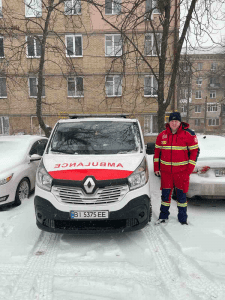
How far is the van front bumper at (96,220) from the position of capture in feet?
10.4

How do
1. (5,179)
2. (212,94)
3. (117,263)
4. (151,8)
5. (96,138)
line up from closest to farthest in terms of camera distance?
(117,263), (96,138), (5,179), (151,8), (212,94)

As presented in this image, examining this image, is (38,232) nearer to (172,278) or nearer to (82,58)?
(172,278)

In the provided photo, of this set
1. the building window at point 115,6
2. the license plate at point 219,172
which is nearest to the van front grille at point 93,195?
the license plate at point 219,172

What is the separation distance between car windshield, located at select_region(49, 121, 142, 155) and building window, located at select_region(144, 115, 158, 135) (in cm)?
1537

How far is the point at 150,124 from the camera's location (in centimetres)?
1961

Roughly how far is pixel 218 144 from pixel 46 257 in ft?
13.8

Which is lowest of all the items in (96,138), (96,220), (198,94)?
(96,220)

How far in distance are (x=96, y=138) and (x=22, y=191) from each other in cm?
226

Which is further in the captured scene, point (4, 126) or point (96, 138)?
point (4, 126)

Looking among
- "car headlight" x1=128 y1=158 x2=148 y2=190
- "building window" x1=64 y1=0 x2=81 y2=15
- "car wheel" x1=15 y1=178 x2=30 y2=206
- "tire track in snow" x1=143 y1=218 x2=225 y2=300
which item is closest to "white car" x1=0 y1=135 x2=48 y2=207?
"car wheel" x1=15 y1=178 x2=30 y2=206

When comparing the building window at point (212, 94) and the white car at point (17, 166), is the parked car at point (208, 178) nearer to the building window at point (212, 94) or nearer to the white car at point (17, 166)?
the white car at point (17, 166)

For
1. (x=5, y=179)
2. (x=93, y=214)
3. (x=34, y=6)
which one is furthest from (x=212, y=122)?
(x=93, y=214)

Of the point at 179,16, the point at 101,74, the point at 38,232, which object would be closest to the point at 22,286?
the point at 38,232

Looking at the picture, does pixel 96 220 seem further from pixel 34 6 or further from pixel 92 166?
pixel 34 6
